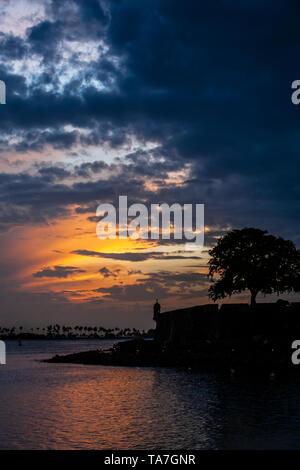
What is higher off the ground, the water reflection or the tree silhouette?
the tree silhouette

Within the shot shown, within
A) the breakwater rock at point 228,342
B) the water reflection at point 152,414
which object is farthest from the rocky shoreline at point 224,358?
the water reflection at point 152,414

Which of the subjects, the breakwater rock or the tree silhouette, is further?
the tree silhouette

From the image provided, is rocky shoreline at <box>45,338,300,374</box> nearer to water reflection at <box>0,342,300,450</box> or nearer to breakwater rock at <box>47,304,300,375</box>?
breakwater rock at <box>47,304,300,375</box>

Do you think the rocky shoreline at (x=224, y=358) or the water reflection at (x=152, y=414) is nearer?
the water reflection at (x=152, y=414)

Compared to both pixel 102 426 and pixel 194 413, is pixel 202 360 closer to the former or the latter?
pixel 194 413

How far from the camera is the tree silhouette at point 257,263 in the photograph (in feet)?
193

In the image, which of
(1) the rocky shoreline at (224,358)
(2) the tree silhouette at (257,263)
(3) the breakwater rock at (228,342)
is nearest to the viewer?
(1) the rocky shoreline at (224,358)

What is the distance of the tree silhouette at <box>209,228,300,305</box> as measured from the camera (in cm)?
5891

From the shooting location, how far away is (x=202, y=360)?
5138cm

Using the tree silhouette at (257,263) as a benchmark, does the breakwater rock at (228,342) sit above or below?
below

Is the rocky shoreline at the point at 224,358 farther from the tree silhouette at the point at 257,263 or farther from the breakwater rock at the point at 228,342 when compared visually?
the tree silhouette at the point at 257,263

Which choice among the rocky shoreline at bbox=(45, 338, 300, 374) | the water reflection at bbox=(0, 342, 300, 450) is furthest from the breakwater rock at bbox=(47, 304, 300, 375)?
the water reflection at bbox=(0, 342, 300, 450)
